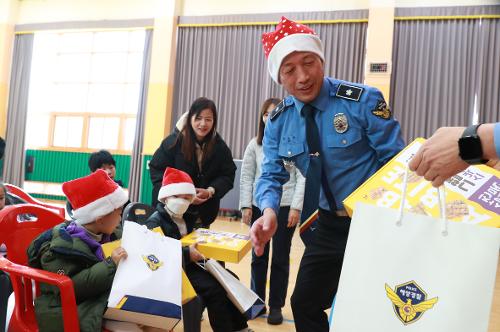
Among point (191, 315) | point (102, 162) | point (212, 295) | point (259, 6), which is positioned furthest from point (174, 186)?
point (259, 6)

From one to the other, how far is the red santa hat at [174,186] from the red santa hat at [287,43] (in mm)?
752

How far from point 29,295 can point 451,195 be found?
1373 mm

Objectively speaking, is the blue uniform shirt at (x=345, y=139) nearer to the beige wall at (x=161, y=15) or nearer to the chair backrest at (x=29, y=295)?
the chair backrest at (x=29, y=295)

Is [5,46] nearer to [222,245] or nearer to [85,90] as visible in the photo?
[85,90]

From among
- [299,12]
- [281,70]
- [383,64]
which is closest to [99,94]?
[299,12]

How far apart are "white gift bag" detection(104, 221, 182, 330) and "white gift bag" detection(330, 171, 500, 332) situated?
570 millimetres

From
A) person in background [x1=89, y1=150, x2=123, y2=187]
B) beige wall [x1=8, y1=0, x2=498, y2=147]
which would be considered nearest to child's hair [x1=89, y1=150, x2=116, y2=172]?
person in background [x1=89, y1=150, x2=123, y2=187]

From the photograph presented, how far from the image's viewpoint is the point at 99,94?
7.95m

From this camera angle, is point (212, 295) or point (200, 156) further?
point (200, 156)

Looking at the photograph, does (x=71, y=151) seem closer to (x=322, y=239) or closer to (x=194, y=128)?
(x=194, y=128)

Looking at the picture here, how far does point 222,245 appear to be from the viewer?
1.63 m

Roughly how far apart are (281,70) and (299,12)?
5477mm

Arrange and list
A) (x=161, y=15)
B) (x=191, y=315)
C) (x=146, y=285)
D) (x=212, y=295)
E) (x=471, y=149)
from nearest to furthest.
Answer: (x=471, y=149) → (x=146, y=285) → (x=191, y=315) → (x=212, y=295) → (x=161, y=15)

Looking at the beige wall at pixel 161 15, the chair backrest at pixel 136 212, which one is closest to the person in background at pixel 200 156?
the chair backrest at pixel 136 212
